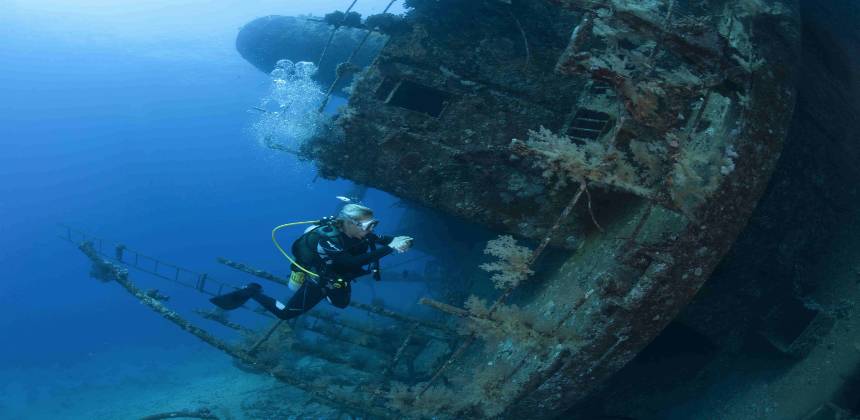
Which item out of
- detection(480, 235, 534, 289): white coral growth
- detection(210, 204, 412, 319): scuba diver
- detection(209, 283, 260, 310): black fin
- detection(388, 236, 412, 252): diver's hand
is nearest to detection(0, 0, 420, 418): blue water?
detection(209, 283, 260, 310): black fin

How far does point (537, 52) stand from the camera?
5.59 m

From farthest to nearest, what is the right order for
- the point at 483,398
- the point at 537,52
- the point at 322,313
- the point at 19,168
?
the point at 19,168 < the point at 322,313 < the point at 537,52 < the point at 483,398

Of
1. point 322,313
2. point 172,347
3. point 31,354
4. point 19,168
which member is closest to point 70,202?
point 19,168

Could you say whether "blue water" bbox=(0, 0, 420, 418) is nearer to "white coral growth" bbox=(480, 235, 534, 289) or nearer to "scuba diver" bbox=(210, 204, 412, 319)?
"scuba diver" bbox=(210, 204, 412, 319)

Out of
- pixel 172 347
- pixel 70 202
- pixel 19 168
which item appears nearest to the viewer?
pixel 172 347

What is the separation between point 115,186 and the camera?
54.3 metres

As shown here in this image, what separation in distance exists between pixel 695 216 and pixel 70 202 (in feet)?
215

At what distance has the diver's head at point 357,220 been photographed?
14.4 feet

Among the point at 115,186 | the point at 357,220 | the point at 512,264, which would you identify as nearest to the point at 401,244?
the point at 357,220

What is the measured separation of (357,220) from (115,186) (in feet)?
208

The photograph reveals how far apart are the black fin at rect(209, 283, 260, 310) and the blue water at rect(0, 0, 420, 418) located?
1217 cm

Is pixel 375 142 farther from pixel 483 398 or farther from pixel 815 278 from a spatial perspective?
pixel 815 278

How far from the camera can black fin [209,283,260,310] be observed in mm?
5438

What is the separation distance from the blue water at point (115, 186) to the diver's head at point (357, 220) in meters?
13.3
